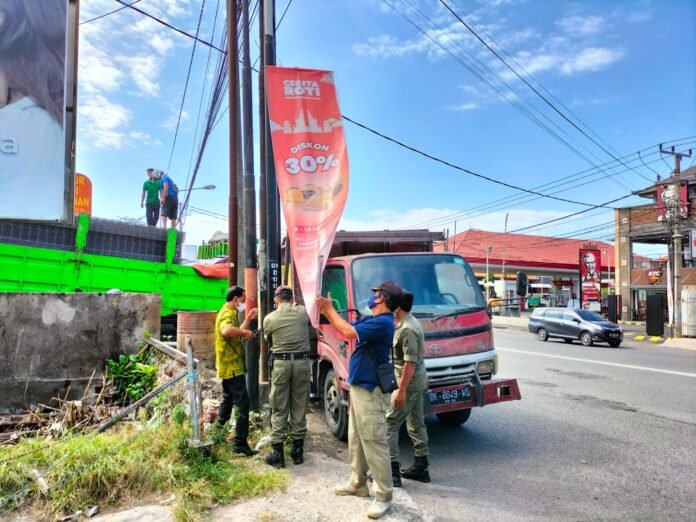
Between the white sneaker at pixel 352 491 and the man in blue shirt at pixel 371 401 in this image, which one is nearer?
the man in blue shirt at pixel 371 401

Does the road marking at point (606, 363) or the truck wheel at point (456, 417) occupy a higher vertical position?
the truck wheel at point (456, 417)

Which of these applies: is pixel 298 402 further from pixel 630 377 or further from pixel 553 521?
pixel 630 377

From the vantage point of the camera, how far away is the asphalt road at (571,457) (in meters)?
4.02

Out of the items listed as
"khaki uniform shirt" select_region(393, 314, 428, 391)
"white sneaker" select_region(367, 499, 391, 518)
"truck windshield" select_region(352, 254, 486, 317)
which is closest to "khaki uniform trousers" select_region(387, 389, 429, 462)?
"khaki uniform shirt" select_region(393, 314, 428, 391)

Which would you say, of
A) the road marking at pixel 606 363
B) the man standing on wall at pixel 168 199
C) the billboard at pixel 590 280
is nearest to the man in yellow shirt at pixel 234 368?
the man standing on wall at pixel 168 199

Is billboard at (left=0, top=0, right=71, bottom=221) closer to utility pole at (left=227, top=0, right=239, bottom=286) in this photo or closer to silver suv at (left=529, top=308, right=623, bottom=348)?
utility pole at (left=227, top=0, right=239, bottom=286)

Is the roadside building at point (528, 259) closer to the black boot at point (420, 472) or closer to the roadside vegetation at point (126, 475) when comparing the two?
the black boot at point (420, 472)

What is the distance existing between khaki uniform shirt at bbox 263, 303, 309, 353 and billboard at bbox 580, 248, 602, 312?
2957cm

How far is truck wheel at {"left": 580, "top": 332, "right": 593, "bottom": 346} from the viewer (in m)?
18.7

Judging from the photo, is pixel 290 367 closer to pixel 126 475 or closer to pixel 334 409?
pixel 334 409

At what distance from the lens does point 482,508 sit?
3975 mm

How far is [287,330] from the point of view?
A: 16.2ft

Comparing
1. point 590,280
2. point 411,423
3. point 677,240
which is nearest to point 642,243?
point 590,280

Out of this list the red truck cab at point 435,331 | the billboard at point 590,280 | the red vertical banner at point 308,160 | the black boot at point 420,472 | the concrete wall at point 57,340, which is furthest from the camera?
the billboard at point 590,280
